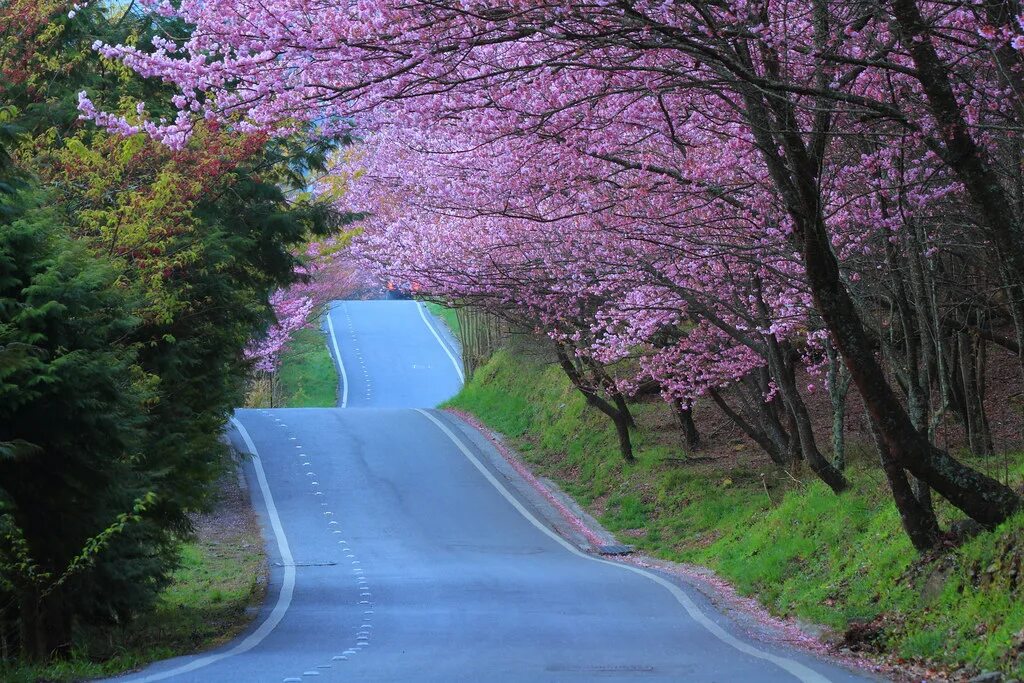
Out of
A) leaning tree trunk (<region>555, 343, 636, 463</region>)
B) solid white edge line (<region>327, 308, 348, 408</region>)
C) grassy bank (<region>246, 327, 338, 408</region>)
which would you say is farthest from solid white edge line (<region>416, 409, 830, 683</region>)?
grassy bank (<region>246, 327, 338, 408</region>)

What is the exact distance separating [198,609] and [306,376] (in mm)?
38603

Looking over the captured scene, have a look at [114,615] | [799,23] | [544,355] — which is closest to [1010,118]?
[799,23]

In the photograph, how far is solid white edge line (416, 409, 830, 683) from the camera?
8.59 m

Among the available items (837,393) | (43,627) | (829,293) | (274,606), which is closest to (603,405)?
(837,393)

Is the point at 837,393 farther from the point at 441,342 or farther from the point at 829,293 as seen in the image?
the point at 441,342

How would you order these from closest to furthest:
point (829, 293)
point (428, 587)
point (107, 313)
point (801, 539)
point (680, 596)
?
point (829, 293) < point (107, 313) < point (680, 596) < point (801, 539) < point (428, 587)

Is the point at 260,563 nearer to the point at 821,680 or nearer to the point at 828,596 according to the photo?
the point at 828,596

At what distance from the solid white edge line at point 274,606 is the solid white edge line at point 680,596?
4.44 metres

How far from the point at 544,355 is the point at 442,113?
822 inches

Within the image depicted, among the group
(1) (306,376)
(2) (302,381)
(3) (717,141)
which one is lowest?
(2) (302,381)

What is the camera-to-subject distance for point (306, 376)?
53.0 m

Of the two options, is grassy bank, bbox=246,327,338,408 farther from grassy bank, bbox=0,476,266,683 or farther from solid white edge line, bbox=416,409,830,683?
grassy bank, bbox=0,476,266,683

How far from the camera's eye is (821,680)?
7.98m

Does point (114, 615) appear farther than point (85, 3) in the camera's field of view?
No
